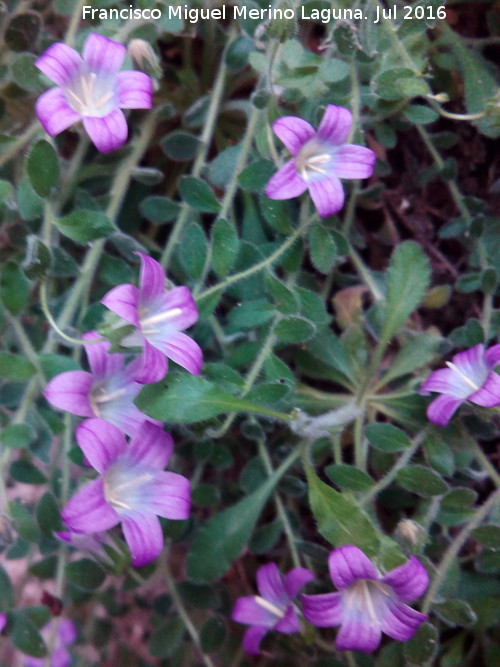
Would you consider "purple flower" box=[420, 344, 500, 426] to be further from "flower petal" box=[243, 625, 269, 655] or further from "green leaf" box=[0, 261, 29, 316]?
"green leaf" box=[0, 261, 29, 316]

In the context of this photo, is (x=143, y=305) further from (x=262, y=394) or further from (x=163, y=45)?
(x=163, y=45)

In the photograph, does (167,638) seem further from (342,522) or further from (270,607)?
(342,522)

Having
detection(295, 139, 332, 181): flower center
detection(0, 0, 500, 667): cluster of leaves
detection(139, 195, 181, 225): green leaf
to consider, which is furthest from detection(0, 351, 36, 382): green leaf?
detection(295, 139, 332, 181): flower center

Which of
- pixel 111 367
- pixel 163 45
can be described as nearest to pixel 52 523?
pixel 111 367

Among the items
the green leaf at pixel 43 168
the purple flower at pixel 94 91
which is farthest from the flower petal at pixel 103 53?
the green leaf at pixel 43 168

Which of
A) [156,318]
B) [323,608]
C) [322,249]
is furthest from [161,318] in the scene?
[323,608]

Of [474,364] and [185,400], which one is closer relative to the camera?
[185,400]
